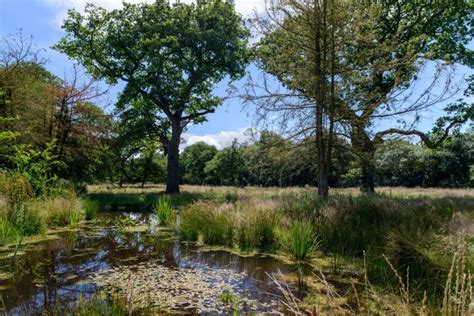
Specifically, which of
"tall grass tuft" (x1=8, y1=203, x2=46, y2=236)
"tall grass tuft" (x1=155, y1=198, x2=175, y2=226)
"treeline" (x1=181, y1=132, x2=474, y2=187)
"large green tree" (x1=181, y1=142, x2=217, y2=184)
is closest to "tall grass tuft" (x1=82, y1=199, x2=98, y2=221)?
"tall grass tuft" (x1=155, y1=198, x2=175, y2=226)

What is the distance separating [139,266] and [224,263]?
1535 millimetres

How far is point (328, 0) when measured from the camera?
9.46 meters

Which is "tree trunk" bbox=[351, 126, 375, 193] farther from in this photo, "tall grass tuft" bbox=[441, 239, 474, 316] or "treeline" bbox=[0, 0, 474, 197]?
"tall grass tuft" bbox=[441, 239, 474, 316]

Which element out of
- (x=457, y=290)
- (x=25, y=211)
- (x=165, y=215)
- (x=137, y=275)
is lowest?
(x=137, y=275)

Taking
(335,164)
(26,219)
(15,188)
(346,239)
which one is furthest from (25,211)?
(335,164)

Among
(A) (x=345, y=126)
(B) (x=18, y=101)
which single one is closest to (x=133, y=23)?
(B) (x=18, y=101)

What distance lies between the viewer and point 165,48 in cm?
2092

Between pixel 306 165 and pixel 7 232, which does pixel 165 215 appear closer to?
pixel 7 232

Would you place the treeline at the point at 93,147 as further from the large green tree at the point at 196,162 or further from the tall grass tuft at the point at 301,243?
the large green tree at the point at 196,162

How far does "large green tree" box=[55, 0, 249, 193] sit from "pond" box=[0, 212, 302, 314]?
14.3 meters

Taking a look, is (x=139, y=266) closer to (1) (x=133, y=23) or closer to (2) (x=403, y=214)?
(2) (x=403, y=214)

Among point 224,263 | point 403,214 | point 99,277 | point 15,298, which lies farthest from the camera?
point 403,214

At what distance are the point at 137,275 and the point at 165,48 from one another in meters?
17.5

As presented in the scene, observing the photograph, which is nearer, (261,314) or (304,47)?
(261,314)
